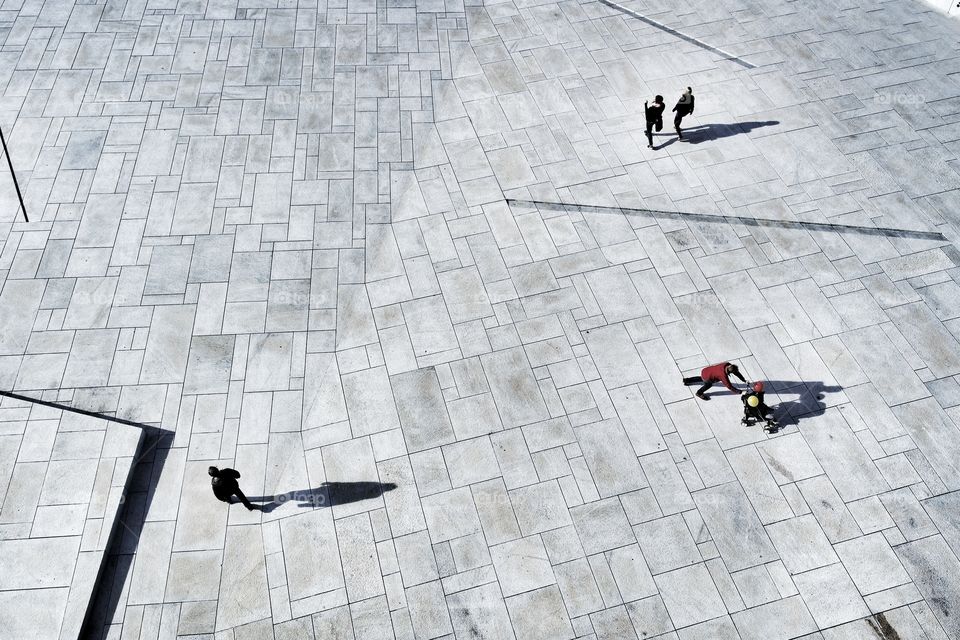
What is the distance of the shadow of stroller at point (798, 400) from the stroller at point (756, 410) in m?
0.15

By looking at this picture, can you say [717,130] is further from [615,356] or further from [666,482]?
[666,482]

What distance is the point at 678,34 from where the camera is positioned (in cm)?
1619

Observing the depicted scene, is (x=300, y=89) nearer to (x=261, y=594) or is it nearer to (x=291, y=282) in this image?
(x=291, y=282)

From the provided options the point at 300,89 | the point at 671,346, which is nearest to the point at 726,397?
the point at 671,346

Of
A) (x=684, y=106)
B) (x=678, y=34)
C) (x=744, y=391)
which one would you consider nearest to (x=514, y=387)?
(x=744, y=391)

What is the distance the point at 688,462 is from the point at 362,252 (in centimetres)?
638

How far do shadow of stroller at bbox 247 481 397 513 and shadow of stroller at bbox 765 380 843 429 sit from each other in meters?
5.80

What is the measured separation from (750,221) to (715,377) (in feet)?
13.3

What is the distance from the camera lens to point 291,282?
1180cm

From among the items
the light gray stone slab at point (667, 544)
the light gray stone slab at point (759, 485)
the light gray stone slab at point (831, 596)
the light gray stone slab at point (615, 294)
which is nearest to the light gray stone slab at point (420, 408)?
the light gray stone slab at point (667, 544)

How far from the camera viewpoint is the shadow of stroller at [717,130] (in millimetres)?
14148

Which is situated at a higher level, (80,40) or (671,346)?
(80,40)

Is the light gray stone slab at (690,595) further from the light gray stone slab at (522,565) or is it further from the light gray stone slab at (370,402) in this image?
the light gray stone slab at (370,402)

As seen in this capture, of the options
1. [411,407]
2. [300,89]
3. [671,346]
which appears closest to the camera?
[411,407]
